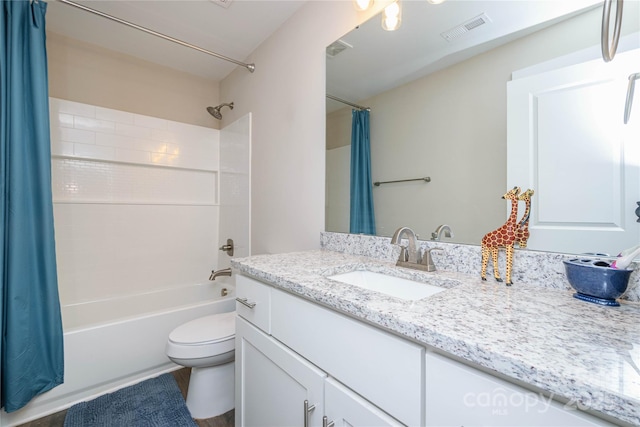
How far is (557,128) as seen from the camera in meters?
0.83

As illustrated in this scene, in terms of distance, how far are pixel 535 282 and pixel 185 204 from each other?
263 cm

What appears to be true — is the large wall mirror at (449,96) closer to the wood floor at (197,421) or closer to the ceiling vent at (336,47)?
the ceiling vent at (336,47)

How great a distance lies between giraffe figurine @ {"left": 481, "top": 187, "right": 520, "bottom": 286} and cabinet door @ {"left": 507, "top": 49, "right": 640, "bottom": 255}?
55 millimetres

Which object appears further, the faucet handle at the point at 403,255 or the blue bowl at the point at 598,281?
the faucet handle at the point at 403,255

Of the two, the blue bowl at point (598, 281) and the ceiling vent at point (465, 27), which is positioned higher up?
the ceiling vent at point (465, 27)

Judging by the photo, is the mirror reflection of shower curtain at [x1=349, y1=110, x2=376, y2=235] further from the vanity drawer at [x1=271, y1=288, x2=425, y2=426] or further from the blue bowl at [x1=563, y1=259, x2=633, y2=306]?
the blue bowl at [x1=563, y1=259, x2=633, y2=306]

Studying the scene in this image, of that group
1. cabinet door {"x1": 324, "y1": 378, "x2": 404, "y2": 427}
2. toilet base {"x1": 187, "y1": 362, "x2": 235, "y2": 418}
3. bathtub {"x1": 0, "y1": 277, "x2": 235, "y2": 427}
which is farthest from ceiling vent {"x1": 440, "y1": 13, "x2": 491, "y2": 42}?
bathtub {"x1": 0, "y1": 277, "x2": 235, "y2": 427}

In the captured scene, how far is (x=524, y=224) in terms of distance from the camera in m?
0.88

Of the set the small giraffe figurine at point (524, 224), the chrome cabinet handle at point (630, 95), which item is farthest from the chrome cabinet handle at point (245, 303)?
the chrome cabinet handle at point (630, 95)

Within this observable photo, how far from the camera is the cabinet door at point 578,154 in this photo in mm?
727

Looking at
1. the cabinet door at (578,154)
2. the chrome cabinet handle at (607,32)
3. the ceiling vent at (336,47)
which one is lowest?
the cabinet door at (578,154)

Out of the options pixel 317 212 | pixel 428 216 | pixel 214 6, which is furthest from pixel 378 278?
pixel 214 6

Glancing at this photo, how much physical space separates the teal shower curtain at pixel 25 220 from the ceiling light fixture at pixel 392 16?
184 cm

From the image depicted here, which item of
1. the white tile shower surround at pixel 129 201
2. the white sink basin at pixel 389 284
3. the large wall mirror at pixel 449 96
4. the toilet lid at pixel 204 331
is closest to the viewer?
the large wall mirror at pixel 449 96
